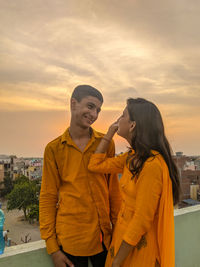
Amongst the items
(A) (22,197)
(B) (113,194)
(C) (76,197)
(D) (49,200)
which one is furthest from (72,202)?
(A) (22,197)

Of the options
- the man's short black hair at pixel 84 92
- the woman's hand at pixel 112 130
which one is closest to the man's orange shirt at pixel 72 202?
the woman's hand at pixel 112 130

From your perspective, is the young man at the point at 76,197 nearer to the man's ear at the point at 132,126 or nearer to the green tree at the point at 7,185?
the man's ear at the point at 132,126

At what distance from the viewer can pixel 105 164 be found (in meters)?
1.51

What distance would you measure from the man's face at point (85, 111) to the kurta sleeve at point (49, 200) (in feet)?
0.83

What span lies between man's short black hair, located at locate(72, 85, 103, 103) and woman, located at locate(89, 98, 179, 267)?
0.26 metres

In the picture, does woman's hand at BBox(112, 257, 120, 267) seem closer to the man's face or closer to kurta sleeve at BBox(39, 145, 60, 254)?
kurta sleeve at BBox(39, 145, 60, 254)

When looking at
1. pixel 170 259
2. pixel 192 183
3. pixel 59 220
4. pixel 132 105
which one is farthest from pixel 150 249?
pixel 192 183

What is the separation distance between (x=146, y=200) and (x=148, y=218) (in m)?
0.09

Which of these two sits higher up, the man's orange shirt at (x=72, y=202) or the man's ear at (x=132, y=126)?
the man's ear at (x=132, y=126)

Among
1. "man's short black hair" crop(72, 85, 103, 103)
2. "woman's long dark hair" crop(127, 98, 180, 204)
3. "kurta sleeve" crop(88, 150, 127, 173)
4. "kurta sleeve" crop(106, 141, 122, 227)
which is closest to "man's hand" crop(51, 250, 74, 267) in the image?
"kurta sleeve" crop(106, 141, 122, 227)

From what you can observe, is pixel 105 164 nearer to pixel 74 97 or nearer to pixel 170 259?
pixel 74 97

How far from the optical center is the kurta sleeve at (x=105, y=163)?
1.50 meters

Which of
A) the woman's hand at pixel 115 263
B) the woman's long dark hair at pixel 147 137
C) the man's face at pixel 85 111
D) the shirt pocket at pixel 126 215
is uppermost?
the man's face at pixel 85 111

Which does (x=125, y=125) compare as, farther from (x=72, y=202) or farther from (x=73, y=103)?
(x=72, y=202)
